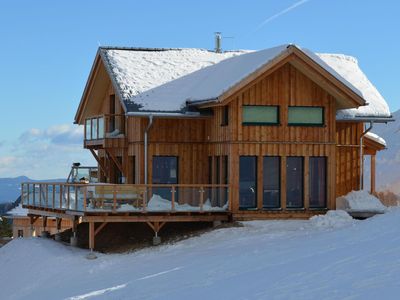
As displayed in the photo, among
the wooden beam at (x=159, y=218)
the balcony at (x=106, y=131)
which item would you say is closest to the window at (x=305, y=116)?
the wooden beam at (x=159, y=218)

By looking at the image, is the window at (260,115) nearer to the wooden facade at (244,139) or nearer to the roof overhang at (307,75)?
the wooden facade at (244,139)

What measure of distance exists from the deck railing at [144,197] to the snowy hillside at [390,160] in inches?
1645

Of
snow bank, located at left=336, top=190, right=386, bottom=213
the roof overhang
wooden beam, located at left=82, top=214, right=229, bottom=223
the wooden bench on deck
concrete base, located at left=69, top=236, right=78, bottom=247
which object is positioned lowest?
concrete base, located at left=69, top=236, right=78, bottom=247

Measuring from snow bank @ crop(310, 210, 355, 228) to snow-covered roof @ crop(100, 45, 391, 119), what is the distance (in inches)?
193

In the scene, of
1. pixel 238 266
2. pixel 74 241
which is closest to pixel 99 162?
pixel 74 241

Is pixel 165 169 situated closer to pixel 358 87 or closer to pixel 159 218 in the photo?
pixel 159 218

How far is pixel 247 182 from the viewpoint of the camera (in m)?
28.7

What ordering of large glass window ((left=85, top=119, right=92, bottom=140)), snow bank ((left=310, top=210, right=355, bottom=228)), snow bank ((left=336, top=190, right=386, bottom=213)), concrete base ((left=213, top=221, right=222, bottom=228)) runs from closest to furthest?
1. snow bank ((left=310, top=210, right=355, bottom=228))
2. concrete base ((left=213, top=221, right=222, bottom=228))
3. snow bank ((left=336, top=190, right=386, bottom=213))
4. large glass window ((left=85, top=119, right=92, bottom=140))

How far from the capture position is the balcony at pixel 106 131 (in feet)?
105

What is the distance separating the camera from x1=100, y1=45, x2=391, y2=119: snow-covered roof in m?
29.3

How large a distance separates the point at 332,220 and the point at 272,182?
137 inches

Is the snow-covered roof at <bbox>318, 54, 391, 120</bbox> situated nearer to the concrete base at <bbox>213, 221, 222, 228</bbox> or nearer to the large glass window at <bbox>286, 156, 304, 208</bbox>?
the large glass window at <bbox>286, 156, 304, 208</bbox>

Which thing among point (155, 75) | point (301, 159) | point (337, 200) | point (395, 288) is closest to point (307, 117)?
point (301, 159)

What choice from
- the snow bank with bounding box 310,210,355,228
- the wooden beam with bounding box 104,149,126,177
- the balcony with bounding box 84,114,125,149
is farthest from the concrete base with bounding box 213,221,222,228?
the balcony with bounding box 84,114,125,149
